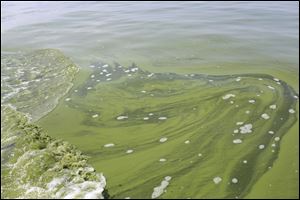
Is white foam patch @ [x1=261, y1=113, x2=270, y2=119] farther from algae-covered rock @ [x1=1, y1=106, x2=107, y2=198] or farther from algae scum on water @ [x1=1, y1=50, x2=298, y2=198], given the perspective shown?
algae-covered rock @ [x1=1, y1=106, x2=107, y2=198]

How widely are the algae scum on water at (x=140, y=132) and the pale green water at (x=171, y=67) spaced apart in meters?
0.02

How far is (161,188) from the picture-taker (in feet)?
12.3

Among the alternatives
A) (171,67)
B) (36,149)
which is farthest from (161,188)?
(171,67)

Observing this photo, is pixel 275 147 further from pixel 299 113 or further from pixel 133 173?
pixel 133 173

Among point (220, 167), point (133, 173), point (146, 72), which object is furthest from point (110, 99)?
point (220, 167)

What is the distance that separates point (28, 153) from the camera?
4387 millimetres

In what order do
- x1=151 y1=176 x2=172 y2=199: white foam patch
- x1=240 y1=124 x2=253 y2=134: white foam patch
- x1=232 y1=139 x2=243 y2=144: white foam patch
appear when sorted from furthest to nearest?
x1=240 y1=124 x2=253 y2=134: white foam patch
x1=232 y1=139 x2=243 y2=144: white foam patch
x1=151 y1=176 x2=172 y2=199: white foam patch

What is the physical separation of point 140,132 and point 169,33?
482 cm

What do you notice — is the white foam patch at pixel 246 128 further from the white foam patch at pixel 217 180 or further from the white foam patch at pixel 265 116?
the white foam patch at pixel 217 180

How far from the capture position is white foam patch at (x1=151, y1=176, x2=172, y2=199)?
3676 mm

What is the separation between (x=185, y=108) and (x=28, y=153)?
2.37 metres

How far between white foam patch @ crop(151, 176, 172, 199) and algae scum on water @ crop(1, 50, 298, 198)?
1 centimetres

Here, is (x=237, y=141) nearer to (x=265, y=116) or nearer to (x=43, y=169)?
(x=265, y=116)

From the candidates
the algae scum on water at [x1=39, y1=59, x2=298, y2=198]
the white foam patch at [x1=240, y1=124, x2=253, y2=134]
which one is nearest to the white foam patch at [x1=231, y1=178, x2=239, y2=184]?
the algae scum on water at [x1=39, y1=59, x2=298, y2=198]
